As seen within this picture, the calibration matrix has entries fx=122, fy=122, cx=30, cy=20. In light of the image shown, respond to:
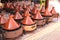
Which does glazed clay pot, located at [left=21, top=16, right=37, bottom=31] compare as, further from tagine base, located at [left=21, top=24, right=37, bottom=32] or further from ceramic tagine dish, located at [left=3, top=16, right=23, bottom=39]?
ceramic tagine dish, located at [left=3, top=16, right=23, bottom=39]

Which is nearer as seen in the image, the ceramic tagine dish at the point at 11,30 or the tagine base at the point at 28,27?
the ceramic tagine dish at the point at 11,30

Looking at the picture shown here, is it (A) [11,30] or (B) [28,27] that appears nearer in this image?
(A) [11,30]

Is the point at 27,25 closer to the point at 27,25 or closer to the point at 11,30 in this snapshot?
the point at 27,25

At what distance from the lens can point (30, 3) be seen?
2107 millimetres

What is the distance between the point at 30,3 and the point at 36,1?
6.6 inches

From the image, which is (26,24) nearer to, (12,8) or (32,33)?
(32,33)

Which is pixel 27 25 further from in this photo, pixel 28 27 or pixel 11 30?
pixel 11 30

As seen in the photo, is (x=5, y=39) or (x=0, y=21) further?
(x=0, y=21)

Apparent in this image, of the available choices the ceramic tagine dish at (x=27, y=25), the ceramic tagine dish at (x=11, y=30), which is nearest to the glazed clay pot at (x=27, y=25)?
the ceramic tagine dish at (x=27, y=25)

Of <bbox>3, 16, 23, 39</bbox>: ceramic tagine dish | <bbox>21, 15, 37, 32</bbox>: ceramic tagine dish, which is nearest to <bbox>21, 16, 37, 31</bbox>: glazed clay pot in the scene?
<bbox>21, 15, 37, 32</bbox>: ceramic tagine dish

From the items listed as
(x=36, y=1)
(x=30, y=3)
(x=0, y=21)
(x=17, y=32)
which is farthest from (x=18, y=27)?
(x=36, y=1)

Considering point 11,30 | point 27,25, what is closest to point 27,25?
point 27,25

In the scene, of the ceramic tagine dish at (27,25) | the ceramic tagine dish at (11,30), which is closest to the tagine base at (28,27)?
the ceramic tagine dish at (27,25)

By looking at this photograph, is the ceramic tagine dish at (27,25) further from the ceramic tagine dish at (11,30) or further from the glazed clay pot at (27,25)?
the ceramic tagine dish at (11,30)
